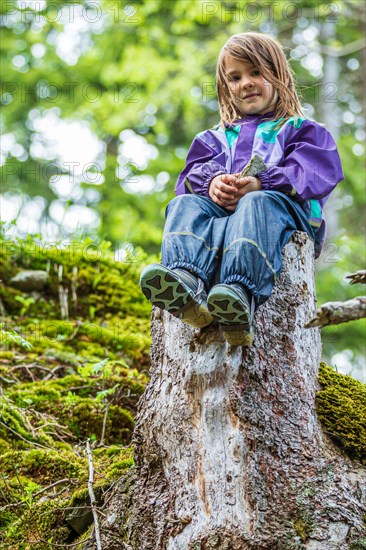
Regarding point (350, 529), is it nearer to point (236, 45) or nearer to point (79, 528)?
Answer: point (79, 528)

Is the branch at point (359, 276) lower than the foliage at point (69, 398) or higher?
higher

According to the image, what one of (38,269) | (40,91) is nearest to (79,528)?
(38,269)

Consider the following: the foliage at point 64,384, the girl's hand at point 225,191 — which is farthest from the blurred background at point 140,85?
the girl's hand at point 225,191

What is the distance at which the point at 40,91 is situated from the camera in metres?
12.5

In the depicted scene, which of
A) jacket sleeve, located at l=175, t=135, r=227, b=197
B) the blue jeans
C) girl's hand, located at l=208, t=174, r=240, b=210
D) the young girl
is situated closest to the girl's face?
the young girl

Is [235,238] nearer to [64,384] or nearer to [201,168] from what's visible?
[201,168]

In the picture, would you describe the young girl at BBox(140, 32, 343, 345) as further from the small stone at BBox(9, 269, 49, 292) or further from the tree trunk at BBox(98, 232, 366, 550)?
the small stone at BBox(9, 269, 49, 292)

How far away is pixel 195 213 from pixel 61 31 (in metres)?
11.6

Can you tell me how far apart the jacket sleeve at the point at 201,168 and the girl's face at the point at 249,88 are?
296 mm

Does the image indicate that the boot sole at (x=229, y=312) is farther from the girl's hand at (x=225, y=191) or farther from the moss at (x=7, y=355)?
the moss at (x=7, y=355)

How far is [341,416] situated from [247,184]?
1.14 metres

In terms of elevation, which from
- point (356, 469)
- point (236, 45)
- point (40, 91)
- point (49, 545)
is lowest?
point (49, 545)

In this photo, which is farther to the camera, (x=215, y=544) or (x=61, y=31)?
(x=61, y=31)

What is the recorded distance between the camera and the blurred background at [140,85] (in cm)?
1099
